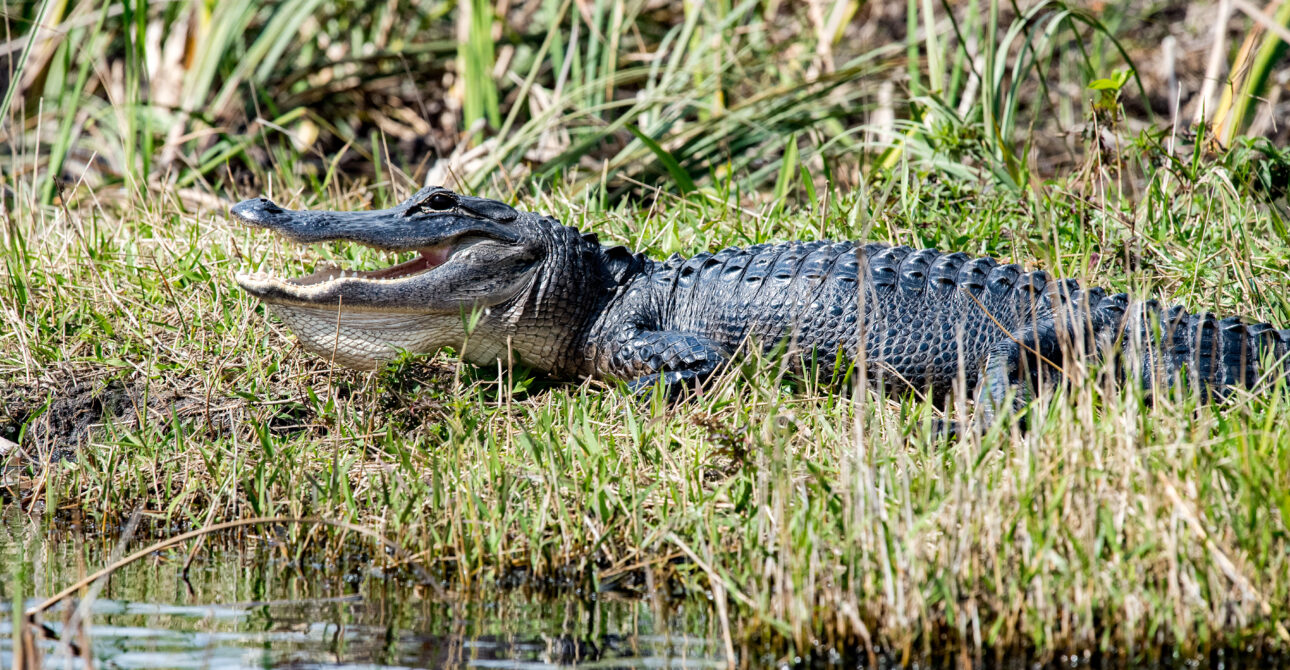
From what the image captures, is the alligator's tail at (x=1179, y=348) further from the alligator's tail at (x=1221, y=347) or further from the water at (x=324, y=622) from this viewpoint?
the water at (x=324, y=622)

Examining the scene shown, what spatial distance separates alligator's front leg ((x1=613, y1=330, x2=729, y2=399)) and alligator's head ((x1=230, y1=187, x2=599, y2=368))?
29 centimetres

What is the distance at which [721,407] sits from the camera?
13.4 ft

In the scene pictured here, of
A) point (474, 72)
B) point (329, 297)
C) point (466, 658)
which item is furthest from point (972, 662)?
point (474, 72)

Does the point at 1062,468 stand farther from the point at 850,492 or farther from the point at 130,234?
the point at 130,234

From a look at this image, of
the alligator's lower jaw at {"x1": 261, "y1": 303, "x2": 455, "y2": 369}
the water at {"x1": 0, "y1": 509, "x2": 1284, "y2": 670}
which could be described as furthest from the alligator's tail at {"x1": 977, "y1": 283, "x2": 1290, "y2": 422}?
the alligator's lower jaw at {"x1": 261, "y1": 303, "x2": 455, "y2": 369}

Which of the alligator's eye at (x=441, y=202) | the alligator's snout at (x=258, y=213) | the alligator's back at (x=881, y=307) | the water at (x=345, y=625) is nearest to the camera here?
the water at (x=345, y=625)

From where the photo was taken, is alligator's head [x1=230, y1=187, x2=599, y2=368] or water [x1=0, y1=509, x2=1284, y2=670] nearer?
water [x1=0, y1=509, x2=1284, y2=670]

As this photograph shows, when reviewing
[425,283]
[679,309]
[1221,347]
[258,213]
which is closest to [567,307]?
[679,309]

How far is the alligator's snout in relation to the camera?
4.30 m

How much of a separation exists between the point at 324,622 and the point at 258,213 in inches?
75.6

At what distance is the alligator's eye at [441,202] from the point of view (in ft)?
15.2

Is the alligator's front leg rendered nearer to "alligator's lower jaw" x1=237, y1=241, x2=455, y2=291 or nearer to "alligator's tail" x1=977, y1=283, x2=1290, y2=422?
"alligator's lower jaw" x1=237, y1=241, x2=455, y2=291

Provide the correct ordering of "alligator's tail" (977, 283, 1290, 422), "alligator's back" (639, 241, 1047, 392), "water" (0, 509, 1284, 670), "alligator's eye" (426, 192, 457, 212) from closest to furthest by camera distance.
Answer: "water" (0, 509, 1284, 670)
"alligator's tail" (977, 283, 1290, 422)
"alligator's back" (639, 241, 1047, 392)
"alligator's eye" (426, 192, 457, 212)

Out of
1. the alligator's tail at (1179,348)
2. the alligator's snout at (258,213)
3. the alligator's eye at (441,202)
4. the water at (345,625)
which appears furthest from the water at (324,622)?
the alligator's tail at (1179,348)
